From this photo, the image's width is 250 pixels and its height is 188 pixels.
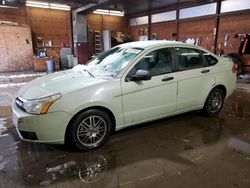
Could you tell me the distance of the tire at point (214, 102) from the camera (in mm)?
3600

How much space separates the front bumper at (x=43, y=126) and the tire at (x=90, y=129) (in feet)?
0.42

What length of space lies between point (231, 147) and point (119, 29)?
11859mm

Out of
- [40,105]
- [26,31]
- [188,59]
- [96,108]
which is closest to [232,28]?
[188,59]

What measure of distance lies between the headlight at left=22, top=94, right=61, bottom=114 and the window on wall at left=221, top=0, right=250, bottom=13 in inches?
331

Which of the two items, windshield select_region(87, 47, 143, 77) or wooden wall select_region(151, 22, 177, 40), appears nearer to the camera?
windshield select_region(87, 47, 143, 77)

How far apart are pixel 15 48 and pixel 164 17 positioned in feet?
25.5

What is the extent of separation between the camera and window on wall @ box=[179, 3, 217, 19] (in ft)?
29.7

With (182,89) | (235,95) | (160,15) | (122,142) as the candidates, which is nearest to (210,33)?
(160,15)

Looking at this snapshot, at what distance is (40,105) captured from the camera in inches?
90.5

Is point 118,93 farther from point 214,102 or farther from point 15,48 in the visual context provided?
point 15,48

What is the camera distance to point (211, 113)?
3.71 metres

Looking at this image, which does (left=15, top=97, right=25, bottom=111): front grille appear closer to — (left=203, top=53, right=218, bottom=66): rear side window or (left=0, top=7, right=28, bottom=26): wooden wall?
(left=203, top=53, right=218, bottom=66): rear side window

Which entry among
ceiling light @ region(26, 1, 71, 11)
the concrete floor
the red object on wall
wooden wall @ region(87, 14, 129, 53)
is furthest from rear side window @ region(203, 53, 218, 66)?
wooden wall @ region(87, 14, 129, 53)

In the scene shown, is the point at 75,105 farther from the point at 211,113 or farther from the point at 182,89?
the point at 211,113
